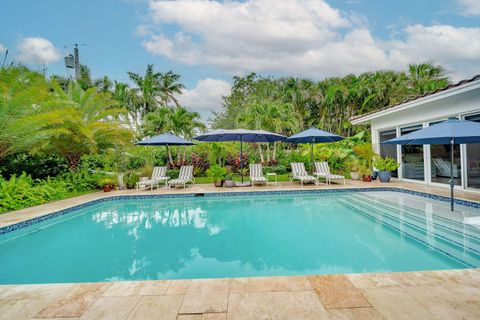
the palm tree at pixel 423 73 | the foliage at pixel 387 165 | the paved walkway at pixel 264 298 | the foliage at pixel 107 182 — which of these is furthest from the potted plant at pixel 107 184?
the palm tree at pixel 423 73

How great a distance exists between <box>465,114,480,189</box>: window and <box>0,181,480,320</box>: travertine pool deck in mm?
6441

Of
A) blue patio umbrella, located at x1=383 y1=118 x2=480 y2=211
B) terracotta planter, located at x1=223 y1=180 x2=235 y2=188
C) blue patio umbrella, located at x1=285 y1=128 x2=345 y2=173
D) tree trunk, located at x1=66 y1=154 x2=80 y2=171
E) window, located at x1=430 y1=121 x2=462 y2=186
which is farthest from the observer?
tree trunk, located at x1=66 y1=154 x2=80 y2=171

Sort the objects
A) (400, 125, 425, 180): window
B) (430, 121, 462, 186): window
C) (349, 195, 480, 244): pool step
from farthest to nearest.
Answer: (400, 125, 425, 180): window, (430, 121, 462, 186): window, (349, 195, 480, 244): pool step

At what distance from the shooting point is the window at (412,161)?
1047 cm

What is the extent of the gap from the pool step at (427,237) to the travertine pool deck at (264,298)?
1.05 m

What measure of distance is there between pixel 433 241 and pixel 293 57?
A: 71.6ft

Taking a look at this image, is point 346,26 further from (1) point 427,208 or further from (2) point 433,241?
(2) point 433,241

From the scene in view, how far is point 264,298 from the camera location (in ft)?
8.91

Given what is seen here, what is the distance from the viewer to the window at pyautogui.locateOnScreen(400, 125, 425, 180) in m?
10.5

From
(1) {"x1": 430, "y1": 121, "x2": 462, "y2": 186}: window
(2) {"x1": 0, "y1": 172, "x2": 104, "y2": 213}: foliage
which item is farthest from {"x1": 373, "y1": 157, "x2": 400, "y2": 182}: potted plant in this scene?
(2) {"x1": 0, "y1": 172, "x2": 104, "y2": 213}: foliage

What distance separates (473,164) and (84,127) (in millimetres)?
13316

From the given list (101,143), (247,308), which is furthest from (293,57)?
(247,308)

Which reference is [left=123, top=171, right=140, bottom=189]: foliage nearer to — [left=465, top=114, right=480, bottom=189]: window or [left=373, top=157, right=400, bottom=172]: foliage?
[left=373, top=157, right=400, bottom=172]: foliage

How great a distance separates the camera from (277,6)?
41.8 feet
